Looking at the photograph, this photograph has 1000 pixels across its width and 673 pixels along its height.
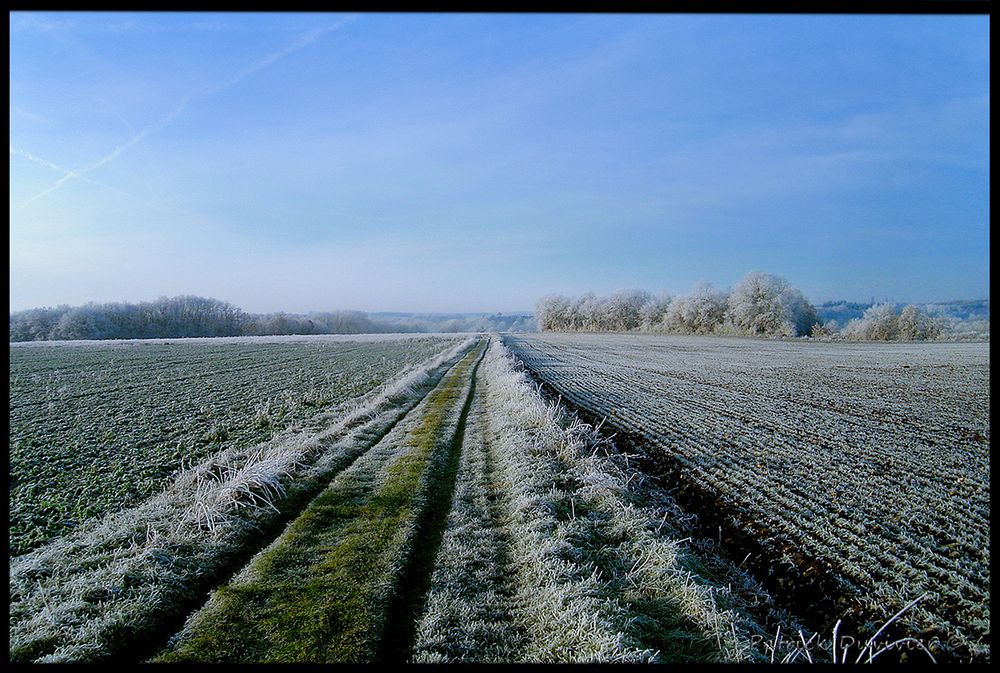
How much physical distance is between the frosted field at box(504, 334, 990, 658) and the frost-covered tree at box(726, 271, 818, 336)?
12.8 m

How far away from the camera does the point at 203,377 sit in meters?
19.2

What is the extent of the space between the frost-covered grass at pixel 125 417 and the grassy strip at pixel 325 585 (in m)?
2.97

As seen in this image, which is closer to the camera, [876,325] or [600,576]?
[600,576]

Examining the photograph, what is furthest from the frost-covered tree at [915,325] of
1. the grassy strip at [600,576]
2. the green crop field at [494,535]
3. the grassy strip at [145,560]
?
the grassy strip at [145,560]

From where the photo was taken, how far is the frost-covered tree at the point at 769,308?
106ft

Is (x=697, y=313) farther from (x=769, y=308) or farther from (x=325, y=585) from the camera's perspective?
(x=325, y=585)

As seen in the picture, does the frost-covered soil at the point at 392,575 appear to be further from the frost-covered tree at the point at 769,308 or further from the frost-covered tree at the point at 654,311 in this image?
the frost-covered tree at the point at 654,311

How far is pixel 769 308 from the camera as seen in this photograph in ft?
112

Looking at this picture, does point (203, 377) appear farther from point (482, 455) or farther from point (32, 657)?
point (32, 657)

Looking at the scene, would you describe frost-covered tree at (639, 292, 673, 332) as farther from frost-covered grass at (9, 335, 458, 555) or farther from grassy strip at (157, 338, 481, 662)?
grassy strip at (157, 338, 481, 662)

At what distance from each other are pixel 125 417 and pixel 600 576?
1193cm

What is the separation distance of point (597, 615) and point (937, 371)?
2350 centimetres

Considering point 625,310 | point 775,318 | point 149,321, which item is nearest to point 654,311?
point 625,310

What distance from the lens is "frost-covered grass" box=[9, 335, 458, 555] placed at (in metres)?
6.80
